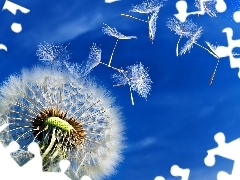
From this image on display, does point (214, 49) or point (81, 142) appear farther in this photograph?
point (81, 142)

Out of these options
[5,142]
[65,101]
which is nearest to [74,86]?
[65,101]

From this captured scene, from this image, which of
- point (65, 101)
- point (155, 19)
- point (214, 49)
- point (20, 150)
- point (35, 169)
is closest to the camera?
point (35, 169)

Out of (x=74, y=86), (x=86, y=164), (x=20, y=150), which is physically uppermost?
(x=74, y=86)

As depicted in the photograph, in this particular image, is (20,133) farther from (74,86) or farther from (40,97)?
(74,86)

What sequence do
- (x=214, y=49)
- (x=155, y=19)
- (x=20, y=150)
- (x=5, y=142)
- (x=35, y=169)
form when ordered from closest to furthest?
(x=35, y=169) < (x=214, y=49) < (x=155, y=19) < (x=20, y=150) < (x=5, y=142)

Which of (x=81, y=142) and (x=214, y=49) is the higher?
(x=214, y=49)

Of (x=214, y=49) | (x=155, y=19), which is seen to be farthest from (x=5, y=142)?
(x=214, y=49)

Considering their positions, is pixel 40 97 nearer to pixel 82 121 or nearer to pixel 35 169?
pixel 82 121
